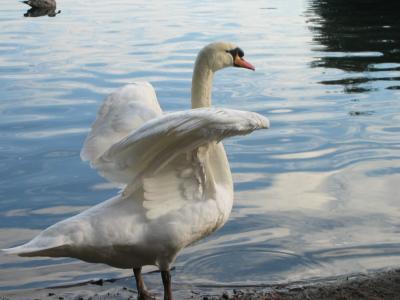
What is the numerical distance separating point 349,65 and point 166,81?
15.8 feet

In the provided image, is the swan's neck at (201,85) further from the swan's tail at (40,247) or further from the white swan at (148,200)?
the swan's tail at (40,247)

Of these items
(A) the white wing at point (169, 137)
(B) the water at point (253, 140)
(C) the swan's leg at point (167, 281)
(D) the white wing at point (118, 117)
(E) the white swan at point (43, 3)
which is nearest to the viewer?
(A) the white wing at point (169, 137)

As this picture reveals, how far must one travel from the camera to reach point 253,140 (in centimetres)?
1162

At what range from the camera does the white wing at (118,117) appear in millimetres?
6434

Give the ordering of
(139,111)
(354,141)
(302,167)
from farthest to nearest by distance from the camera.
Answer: (354,141)
(302,167)
(139,111)

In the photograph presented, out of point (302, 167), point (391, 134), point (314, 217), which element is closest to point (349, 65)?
point (391, 134)

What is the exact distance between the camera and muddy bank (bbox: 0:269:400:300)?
652 cm

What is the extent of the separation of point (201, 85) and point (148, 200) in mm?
1259

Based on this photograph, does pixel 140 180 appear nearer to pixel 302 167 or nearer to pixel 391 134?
pixel 302 167

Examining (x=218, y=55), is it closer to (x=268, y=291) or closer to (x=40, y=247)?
(x=268, y=291)

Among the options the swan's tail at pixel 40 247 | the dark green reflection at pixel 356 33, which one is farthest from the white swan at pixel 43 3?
the swan's tail at pixel 40 247

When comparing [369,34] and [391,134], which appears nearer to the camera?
[391,134]

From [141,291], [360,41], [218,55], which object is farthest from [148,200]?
[360,41]

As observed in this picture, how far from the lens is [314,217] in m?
8.65
